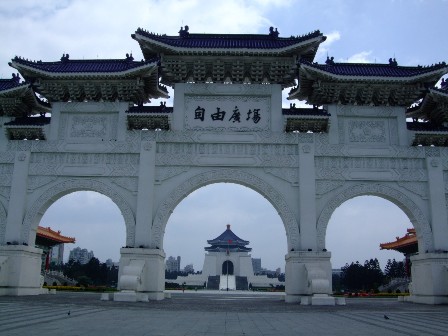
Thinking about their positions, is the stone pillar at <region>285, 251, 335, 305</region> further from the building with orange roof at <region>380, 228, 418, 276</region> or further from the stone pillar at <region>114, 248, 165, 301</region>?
the building with orange roof at <region>380, 228, 418, 276</region>

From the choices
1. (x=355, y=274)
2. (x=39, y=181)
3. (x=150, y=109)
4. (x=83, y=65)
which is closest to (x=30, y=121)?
(x=39, y=181)

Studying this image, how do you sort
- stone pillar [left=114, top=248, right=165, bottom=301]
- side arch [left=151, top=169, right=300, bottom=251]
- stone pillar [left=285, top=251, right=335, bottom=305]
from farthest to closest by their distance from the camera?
side arch [left=151, top=169, right=300, bottom=251], stone pillar [left=285, top=251, right=335, bottom=305], stone pillar [left=114, top=248, right=165, bottom=301]

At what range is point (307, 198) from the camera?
14188 millimetres

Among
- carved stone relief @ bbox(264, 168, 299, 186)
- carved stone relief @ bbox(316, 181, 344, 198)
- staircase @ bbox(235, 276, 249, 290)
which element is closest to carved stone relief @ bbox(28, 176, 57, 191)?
carved stone relief @ bbox(264, 168, 299, 186)

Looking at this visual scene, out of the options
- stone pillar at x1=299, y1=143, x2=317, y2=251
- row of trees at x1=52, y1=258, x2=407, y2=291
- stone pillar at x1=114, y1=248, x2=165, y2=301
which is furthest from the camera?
row of trees at x1=52, y1=258, x2=407, y2=291

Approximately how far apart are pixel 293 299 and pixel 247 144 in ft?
15.8

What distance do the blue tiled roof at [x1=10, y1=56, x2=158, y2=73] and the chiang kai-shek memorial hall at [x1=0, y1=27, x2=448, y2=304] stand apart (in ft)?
0.18

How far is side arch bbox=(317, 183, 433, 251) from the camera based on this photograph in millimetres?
14250

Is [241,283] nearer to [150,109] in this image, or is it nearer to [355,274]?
[355,274]

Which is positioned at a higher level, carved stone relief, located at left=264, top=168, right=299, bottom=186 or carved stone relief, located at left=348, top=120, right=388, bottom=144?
carved stone relief, located at left=348, top=120, right=388, bottom=144

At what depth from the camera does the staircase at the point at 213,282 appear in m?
44.2

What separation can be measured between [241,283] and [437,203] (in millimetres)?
32624

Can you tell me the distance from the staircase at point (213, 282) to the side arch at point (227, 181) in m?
31.2

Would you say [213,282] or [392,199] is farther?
[213,282]
